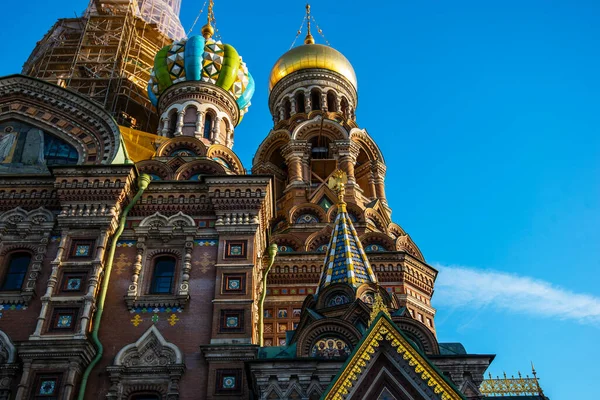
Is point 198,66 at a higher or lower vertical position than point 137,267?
higher

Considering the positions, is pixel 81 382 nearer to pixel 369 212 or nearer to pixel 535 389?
pixel 535 389

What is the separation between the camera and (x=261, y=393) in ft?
27.0

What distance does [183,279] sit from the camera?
10.2 metres

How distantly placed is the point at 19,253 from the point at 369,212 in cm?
900

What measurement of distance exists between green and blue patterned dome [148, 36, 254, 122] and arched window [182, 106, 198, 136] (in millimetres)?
995

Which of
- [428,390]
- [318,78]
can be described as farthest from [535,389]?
[318,78]

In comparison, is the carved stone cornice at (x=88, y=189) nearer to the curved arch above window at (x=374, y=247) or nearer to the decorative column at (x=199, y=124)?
the decorative column at (x=199, y=124)

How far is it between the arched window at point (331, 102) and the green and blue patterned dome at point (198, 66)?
4.30m

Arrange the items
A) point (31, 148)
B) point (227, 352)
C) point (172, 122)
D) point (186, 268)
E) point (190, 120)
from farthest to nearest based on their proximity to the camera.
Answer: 1. point (172, 122)
2. point (190, 120)
3. point (31, 148)
4. point (186, 268)
5. point (227, 352)

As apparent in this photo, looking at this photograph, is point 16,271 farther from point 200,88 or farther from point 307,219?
point 307,219

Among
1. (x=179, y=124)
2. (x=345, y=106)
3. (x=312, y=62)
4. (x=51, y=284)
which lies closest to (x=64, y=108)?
(x=179, y=124)

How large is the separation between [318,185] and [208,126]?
156 inches

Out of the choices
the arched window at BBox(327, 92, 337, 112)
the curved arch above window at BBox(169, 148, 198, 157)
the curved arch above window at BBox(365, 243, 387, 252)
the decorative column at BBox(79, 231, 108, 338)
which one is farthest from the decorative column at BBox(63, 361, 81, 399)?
the arched window at BBox(327, 92, 337, 112)

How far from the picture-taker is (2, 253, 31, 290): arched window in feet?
34.1
